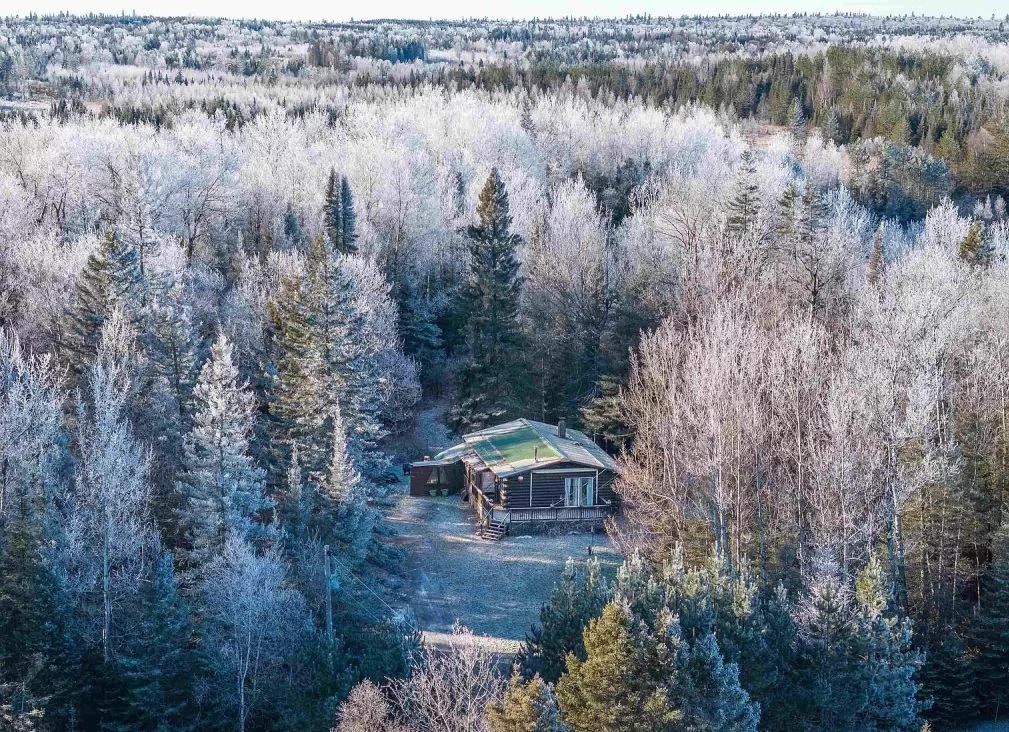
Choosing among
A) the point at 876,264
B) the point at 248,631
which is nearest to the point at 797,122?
the point at 876,264

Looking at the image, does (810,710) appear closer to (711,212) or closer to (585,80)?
(711,212)

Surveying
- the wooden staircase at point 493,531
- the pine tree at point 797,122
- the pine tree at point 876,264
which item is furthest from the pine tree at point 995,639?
the pine tree at point 797,122

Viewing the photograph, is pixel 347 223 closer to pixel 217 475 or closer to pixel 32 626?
pixel 217 475

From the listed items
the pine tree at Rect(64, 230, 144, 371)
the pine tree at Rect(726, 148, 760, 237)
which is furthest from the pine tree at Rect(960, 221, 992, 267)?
the pine tree at Rect(64, 230, 144, 371)

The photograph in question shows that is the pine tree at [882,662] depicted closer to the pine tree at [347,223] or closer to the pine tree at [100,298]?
the pine tree at [100,298]

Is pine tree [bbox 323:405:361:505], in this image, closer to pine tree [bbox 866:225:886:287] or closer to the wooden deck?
the wooden deck

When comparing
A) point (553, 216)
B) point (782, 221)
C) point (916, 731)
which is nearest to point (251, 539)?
point (916, 731)
